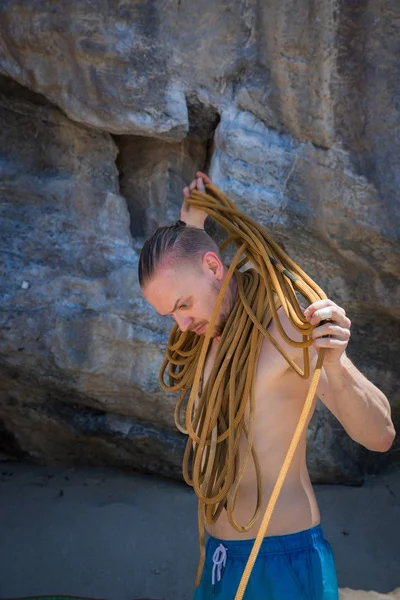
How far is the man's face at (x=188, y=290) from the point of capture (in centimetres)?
174

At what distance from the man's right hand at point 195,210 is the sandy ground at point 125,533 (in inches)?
61.4

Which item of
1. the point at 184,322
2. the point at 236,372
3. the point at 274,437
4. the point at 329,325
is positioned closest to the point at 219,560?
the point at 274,437

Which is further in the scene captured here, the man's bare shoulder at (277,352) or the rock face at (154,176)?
the rock face at (154,176)

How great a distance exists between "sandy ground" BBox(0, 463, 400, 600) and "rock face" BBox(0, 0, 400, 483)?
117 mm

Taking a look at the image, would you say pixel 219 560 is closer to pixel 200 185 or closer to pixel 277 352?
pixel 277 352

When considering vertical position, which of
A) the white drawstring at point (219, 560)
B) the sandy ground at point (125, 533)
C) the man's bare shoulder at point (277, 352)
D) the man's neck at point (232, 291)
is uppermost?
the man's neck at point (232, 291)

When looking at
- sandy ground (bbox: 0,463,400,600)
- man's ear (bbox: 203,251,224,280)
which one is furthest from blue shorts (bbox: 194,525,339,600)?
sandy ground (bbox: 0,463,400,600)

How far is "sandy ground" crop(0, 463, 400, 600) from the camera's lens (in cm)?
276

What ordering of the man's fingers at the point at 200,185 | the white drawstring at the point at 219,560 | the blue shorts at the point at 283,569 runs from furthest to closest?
1. the man's fingers at the point at 200,185
2. the white drawstring at the point at 219,560
3. the blue shorts at the point at 283,569

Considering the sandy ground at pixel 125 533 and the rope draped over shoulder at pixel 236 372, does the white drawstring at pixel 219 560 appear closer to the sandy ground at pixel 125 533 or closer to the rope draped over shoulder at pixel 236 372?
the rope draped over shoulder at pixel 236 372

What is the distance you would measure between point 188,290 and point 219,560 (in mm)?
699

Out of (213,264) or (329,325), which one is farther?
(213,264)

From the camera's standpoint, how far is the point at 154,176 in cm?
320

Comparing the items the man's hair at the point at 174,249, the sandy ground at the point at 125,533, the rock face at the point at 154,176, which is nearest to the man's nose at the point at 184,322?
the man's hair at the point at 174,249
